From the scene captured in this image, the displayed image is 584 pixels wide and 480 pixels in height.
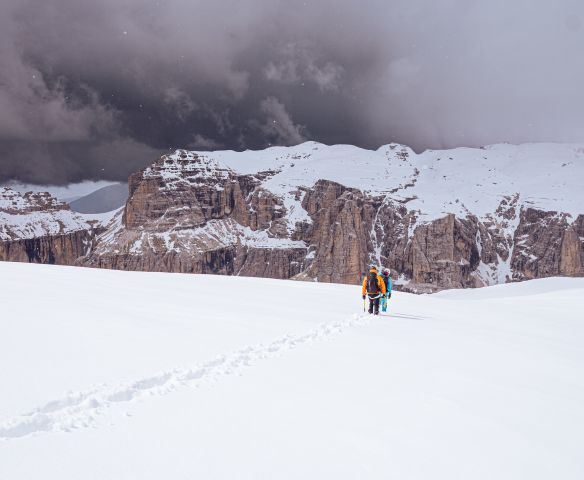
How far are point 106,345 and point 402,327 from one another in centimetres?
975

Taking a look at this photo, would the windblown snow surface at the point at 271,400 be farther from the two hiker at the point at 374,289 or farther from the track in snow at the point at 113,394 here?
the two hiker at the point at 374,289

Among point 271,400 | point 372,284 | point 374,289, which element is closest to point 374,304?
point 374,289

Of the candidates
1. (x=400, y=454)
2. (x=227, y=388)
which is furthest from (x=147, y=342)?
(x=400, y=454)

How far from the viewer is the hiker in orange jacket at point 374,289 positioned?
1869cm

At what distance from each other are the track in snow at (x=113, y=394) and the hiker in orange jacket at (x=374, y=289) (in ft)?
29.2

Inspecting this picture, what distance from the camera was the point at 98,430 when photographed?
540cm

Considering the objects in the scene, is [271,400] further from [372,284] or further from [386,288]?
[386,288]

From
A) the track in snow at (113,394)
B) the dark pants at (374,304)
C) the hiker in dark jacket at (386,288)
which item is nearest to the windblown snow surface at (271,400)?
the track in snow at (113,394)

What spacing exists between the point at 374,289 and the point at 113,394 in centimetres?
1368

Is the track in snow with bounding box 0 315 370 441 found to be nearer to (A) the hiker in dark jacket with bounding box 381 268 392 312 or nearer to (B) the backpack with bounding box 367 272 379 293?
(B) the backpack with bounding box 367 272 379 293

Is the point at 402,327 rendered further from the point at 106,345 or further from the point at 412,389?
the point at 106,345

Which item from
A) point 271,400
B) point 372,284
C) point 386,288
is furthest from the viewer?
point 386,288

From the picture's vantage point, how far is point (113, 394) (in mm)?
6535

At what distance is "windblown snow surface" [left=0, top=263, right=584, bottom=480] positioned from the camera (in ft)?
16.0
